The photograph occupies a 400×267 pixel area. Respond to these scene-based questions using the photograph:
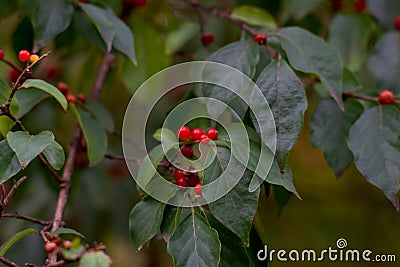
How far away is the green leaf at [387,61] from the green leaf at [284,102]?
32 cm

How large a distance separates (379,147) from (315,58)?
0.45 feet

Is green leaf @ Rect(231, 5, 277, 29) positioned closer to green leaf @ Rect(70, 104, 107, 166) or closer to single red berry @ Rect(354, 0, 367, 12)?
single red berry @ Rect(354, 0, 367, 12)

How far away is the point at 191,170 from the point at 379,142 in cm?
23

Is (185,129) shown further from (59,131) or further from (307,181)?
(307,181)

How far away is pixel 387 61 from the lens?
0.95 m

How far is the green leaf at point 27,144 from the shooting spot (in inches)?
21.6

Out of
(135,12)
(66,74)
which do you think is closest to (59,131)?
(66,74)

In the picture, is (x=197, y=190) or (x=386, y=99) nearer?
(x=197, y=190)

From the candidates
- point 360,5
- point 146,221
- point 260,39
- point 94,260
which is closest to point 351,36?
point 360,5

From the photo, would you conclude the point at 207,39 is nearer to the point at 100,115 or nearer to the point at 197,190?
the point at 100,115

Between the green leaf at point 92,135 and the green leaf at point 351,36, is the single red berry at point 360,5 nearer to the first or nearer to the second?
the green leaf at point 351,36

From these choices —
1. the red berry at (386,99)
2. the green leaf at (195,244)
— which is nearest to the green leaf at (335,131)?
the red berry at (386,99)

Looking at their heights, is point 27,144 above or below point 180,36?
above

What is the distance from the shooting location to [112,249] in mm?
1549
